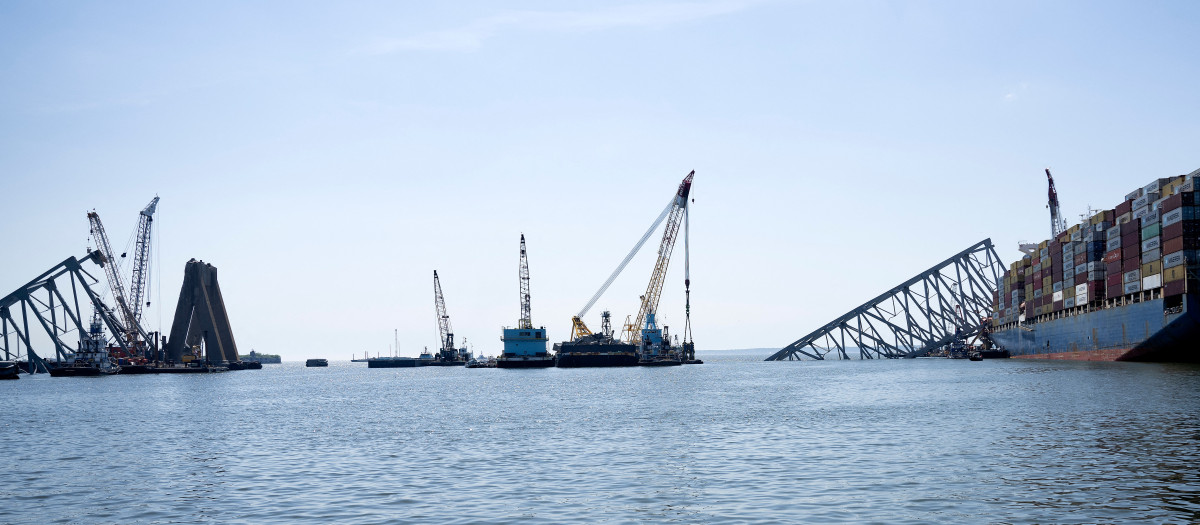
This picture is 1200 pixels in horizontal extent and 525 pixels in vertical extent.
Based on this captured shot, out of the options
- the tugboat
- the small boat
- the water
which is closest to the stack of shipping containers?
the water

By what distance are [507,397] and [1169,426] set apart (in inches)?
2364

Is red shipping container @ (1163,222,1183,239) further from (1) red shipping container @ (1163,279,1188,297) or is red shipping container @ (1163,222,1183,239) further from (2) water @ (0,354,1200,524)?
(2) water @ (0,354,1200,524)

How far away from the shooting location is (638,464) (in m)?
37.7

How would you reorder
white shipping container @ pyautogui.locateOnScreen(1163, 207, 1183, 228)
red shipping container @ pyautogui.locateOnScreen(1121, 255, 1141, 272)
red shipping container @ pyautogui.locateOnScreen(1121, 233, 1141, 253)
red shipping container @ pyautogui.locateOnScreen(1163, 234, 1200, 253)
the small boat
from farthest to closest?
1. the small boat
2. red shipping container @ pyautogui.locateOnScreen(1121, 233, 1141, 253)
3. red shipping container @ pyautogui.locateOnScreen(1121, 255, 1141, 272)
4. white shipping container @ pyautogui.locateOnScreen(1163, 207, 1183, 228)
5. red shipping container @ pyautogui.locateOnScreen(1163, 234, 1200, 253)

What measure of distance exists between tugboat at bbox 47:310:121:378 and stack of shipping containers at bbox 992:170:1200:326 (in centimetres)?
17884

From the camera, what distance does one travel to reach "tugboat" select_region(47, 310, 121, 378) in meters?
188

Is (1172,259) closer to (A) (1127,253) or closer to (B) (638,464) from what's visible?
(A) (1127,253)

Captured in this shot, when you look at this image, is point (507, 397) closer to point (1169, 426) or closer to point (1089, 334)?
point (1169, 426)

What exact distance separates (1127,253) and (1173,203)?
47.5 ft

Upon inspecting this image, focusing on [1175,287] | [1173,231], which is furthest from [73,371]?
[1173,231]

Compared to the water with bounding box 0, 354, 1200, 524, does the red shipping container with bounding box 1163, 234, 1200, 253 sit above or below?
above

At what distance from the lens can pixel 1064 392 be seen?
2837 inches

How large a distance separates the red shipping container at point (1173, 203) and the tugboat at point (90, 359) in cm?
18555

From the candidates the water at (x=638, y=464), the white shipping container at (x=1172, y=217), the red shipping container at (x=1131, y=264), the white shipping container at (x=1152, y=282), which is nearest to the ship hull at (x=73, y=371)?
the water at (x=638, y=464)
